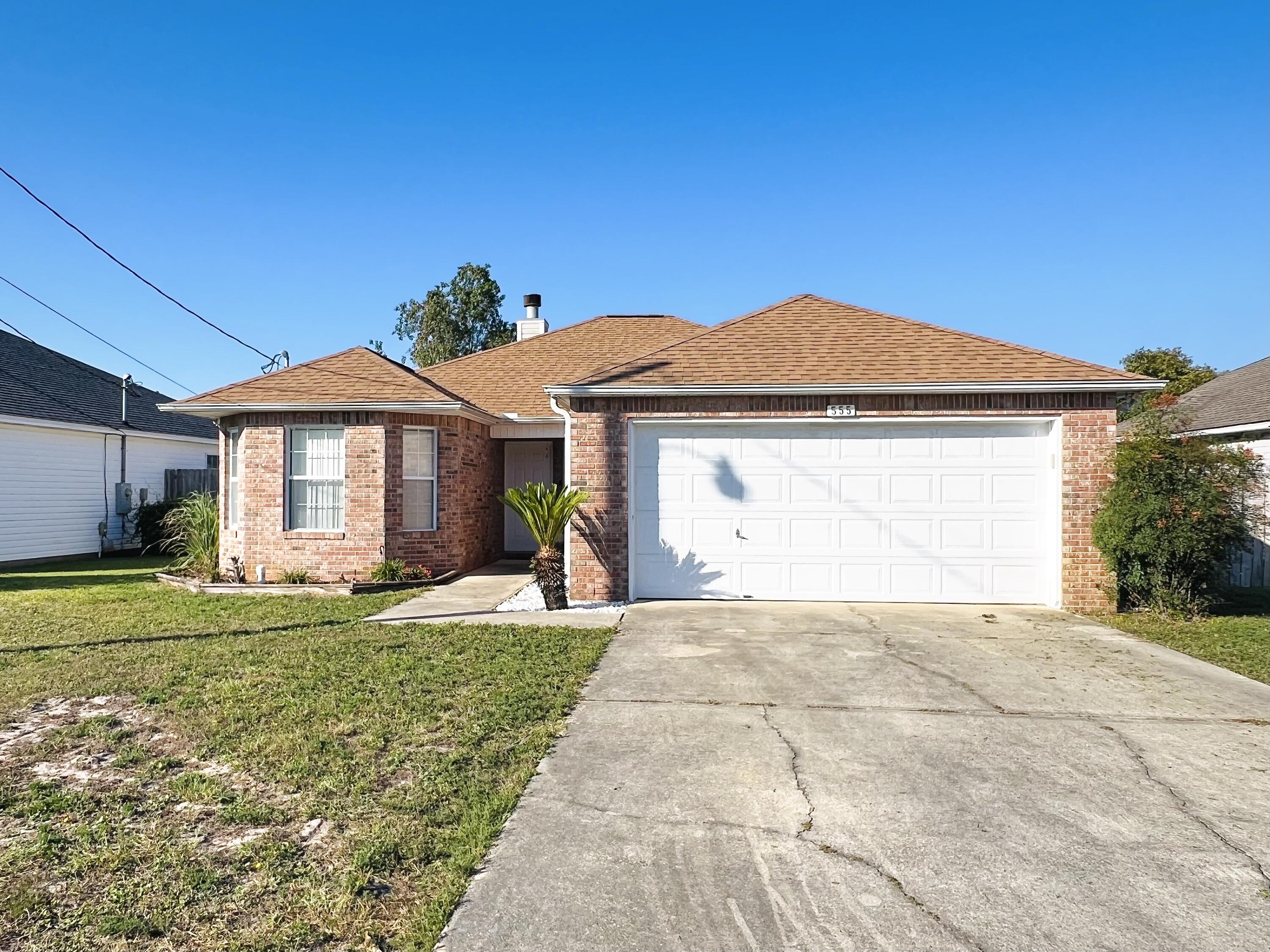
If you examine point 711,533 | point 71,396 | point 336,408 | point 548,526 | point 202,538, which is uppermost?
point 71,396

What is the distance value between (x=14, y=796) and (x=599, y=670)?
396 cm

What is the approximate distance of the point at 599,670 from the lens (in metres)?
6.31

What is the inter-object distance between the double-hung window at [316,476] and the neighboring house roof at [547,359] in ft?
11.3

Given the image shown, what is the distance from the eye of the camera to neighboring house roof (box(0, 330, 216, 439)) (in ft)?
50.1

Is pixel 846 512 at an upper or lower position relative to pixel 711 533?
upper

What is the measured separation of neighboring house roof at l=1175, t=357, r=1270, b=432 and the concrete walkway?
27.9ft

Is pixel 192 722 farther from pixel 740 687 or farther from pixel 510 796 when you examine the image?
pixel 740 687

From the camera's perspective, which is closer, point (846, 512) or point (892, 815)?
point (892, 815)

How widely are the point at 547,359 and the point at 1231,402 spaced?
45.8 ft

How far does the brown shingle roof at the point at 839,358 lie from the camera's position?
944cm

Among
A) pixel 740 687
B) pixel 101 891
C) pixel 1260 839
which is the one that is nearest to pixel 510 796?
pixel 101 891

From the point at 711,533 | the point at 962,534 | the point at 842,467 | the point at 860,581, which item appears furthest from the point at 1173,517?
the point at 711,533

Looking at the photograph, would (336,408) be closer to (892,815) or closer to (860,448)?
(860,448)

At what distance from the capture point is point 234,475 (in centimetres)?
1209
